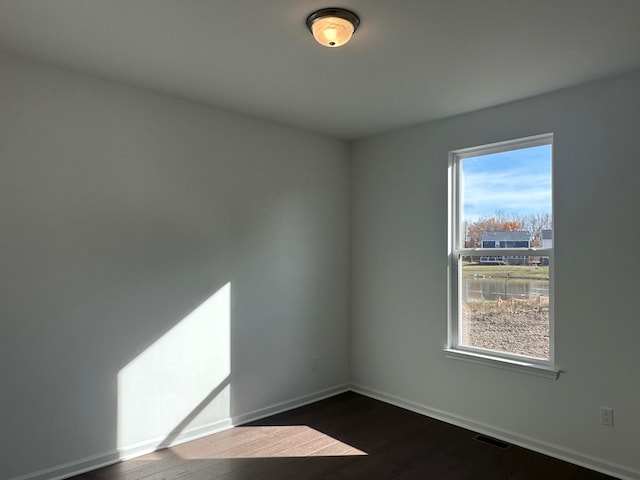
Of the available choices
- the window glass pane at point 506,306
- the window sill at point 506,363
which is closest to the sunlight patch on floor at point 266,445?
the window sill at point 506,363

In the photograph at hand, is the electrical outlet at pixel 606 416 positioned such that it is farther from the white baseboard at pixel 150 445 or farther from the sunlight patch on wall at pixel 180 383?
the sunlight patch on wall at pixel 180 383

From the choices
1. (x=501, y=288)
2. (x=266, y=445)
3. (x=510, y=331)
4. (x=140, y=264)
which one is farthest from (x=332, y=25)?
(x=266, y=445)

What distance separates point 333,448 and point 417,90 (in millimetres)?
2627

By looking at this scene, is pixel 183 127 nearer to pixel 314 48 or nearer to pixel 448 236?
pixel 314 48

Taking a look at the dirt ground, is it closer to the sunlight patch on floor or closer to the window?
the window

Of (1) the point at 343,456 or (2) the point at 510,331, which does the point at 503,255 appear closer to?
(2) the point at 510,331

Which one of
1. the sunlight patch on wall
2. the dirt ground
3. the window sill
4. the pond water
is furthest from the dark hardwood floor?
the pond water

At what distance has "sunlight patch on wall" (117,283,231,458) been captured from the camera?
303 cm

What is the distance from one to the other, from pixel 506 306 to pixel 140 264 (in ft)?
9.09

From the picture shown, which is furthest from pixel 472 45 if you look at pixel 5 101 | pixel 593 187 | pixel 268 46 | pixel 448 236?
pixel 5 101

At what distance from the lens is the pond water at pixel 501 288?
3.29m

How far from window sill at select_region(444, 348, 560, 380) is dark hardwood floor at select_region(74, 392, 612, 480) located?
55 cm

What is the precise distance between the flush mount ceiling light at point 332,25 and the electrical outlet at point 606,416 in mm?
2785

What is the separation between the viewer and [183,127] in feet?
11.0
